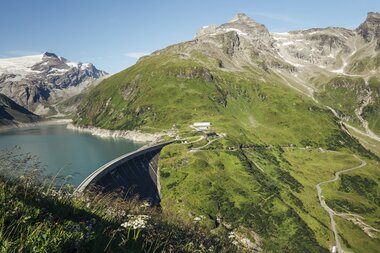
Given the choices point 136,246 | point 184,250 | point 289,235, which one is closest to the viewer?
point 136,246

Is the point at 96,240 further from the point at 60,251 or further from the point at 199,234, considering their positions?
the point at 199,234

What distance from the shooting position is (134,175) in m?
124

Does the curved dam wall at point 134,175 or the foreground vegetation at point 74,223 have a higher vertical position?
the foreground vegetation at point 74,223

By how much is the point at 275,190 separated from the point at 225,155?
A: 101 feet

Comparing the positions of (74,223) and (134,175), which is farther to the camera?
(134,175)

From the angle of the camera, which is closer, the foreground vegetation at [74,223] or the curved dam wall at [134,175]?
the foreground vegetation at [74,223]

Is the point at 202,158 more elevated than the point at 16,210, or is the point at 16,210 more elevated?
the point at 16,210

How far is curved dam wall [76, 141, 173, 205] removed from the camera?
95.6 m

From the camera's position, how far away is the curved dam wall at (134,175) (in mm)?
95644

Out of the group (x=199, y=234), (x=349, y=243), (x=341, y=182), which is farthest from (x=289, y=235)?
Result: (x=199, y=234)

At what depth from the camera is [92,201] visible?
47.0ft

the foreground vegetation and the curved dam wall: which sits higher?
the foreground vegetation

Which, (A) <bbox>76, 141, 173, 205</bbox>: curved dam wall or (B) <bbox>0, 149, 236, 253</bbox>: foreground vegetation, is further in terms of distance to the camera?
(A) <bbox>76, 141, 173, 205</bbox>: curved dam wall

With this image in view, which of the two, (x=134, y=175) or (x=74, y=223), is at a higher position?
(x=74, y=223)
